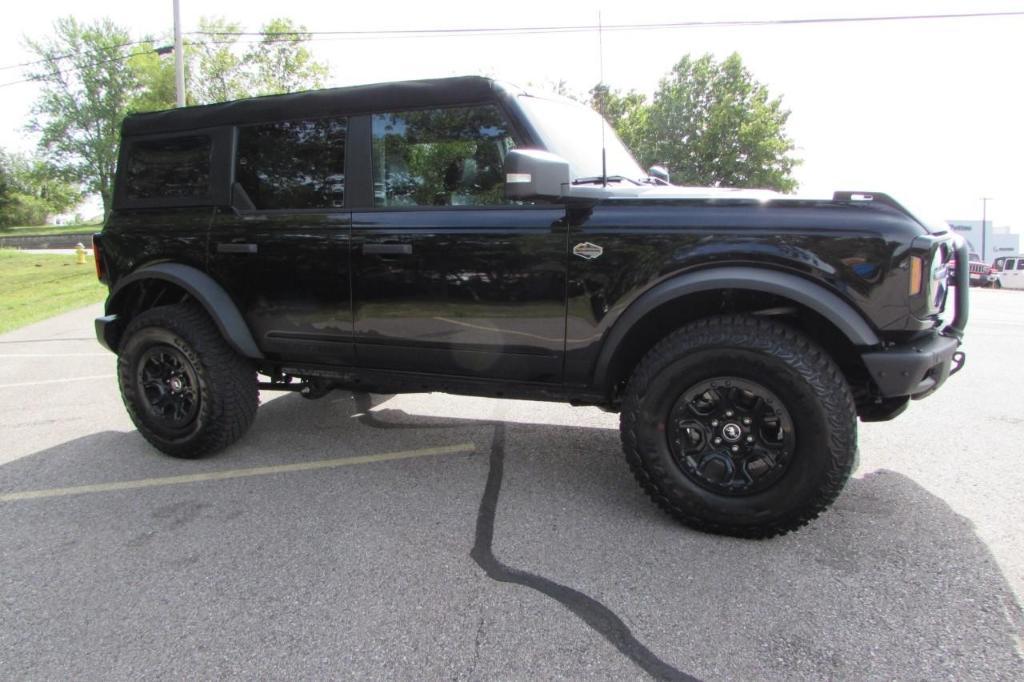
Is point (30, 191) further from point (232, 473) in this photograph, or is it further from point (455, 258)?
point (455, 258)

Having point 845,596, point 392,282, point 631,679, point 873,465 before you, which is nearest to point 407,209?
point 392,282

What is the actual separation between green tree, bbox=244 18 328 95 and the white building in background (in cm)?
6456

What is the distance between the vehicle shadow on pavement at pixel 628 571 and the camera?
211 cm

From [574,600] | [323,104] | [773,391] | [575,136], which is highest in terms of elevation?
[323,104]

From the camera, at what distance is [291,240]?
3.59 metres

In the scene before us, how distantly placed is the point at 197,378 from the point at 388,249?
1542mm

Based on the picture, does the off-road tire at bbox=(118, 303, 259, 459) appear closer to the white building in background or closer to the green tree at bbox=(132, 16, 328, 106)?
the green tree at bbox=(132, 16, 328, 106)

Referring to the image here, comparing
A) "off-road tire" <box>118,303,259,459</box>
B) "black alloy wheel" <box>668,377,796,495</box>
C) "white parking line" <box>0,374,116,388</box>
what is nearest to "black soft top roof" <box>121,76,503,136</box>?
"off-road tire" <box>118,303,259,459</box>

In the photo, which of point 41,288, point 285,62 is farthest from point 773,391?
point 285,62

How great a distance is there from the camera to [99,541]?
2988 mm

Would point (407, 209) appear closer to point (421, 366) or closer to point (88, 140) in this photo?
point (421, 366)

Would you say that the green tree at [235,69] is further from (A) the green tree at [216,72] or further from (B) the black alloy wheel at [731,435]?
(B) the black alloy wheel at [731,435]

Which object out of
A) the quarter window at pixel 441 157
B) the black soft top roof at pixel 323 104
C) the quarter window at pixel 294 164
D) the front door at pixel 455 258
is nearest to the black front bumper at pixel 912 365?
the front door at pixel 455 258

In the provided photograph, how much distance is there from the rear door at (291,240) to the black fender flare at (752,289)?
1523mm
